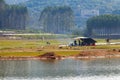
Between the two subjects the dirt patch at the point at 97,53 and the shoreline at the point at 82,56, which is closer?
the shoreline at the point at 82,56

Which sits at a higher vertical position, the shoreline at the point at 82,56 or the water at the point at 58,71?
the water at the point at 58,71

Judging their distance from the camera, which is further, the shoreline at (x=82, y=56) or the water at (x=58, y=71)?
the shoreline at (x=82, y=56)

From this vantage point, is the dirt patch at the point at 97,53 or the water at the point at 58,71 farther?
the dirt patch at the point at 97,53

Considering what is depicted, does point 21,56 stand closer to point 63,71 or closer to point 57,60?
point 57,60

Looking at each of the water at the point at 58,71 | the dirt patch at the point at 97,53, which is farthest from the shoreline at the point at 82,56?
the water at the point at 58,71

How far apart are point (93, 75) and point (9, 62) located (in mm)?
19591

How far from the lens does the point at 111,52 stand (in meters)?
92.8

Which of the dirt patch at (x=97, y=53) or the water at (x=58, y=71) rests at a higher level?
the water at (x=58, y=71)

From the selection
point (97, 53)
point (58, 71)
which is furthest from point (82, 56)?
point (58, 71)

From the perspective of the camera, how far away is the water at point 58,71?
2217 inches

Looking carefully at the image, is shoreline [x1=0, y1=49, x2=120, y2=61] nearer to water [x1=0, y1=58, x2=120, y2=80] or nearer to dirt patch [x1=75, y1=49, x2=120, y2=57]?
dirt patch [x1=75, y1=49, x2=120, y2=57]

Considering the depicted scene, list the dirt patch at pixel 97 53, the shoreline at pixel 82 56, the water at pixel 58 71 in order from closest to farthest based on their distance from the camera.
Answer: the water at pixel 58 71 → the shoreline at pixel 82 56 → the dirt patch at pixel 97 53

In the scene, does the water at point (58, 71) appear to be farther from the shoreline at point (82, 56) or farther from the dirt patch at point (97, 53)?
the dirt patch at point (97, 53)

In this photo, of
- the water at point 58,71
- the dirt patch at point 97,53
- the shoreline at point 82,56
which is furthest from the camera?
the dirt patch at point 97,53
